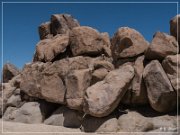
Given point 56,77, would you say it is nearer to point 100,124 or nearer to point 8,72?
point 100,124

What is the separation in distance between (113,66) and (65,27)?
298 inches

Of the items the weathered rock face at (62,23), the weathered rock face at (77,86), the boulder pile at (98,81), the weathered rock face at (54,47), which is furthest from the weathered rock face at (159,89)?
the weathered rock face at (62,23)

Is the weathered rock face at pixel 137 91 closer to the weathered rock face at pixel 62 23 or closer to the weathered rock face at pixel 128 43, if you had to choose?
the weathered rock face at pixel 128 43

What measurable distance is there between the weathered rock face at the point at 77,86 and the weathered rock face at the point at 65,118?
74 centimetres

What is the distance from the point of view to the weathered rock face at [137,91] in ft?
52.6

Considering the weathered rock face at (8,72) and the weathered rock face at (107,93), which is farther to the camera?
the weathered rock face at (8,72)

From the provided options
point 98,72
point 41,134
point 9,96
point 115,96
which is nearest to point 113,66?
point 98,72

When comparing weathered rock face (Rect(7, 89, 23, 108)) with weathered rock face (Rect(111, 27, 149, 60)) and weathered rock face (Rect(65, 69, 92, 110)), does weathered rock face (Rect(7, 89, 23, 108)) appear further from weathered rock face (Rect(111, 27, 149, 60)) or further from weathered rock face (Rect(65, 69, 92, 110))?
weathered rock face (Rect(111, 27, 149, 60))

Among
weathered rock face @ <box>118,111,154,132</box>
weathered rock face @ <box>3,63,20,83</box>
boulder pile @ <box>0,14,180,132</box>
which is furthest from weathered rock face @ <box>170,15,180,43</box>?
weathered rock face @ <box>3,63,20,83</box>

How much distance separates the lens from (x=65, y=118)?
17766 millimetres

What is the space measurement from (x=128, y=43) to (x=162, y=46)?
2.27 metres

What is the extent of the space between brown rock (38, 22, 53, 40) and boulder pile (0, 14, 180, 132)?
2.99m

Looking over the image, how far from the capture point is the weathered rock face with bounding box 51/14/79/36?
24.2 meters

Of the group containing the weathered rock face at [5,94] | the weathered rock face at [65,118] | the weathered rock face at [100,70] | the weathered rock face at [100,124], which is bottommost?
the weathered rock face at [5,94]
